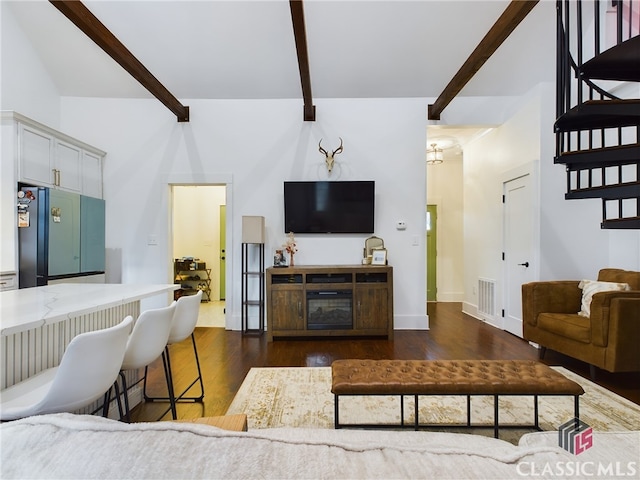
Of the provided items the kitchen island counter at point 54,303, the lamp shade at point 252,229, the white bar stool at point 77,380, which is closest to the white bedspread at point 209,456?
the white bar stool at point 77,380

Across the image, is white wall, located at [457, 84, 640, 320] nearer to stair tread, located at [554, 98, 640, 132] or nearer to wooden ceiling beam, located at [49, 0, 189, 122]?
stair tread, located at [554, 98, 640, 132]

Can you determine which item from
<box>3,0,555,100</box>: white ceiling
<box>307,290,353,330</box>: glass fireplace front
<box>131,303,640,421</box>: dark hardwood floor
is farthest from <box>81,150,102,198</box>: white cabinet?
<box>307,290,353,330</box>: glass fireplace front

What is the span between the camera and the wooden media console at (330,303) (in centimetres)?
397

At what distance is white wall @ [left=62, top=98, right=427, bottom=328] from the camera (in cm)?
451

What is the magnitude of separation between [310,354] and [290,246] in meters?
1.47

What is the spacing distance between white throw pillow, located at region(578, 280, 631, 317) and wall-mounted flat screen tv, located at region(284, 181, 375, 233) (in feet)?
7.82

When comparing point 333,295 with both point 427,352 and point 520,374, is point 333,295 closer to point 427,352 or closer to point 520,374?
point 427,352

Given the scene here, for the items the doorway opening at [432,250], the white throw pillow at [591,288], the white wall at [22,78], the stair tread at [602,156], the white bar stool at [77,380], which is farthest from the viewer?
the doorway opening at [432,250]

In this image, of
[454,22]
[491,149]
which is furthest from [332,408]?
[491,149]

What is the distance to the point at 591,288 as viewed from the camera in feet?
10.5

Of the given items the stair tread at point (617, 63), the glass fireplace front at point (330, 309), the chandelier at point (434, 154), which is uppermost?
the chandelier at point (434, 154)

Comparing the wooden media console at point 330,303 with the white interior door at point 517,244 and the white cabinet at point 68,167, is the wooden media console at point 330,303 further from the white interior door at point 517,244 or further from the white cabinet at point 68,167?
the white cabinet at point 68,167

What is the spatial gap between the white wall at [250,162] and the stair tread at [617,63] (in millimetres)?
Answer: 2351

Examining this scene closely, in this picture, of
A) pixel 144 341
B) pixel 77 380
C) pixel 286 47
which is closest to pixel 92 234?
pixel 144 341
